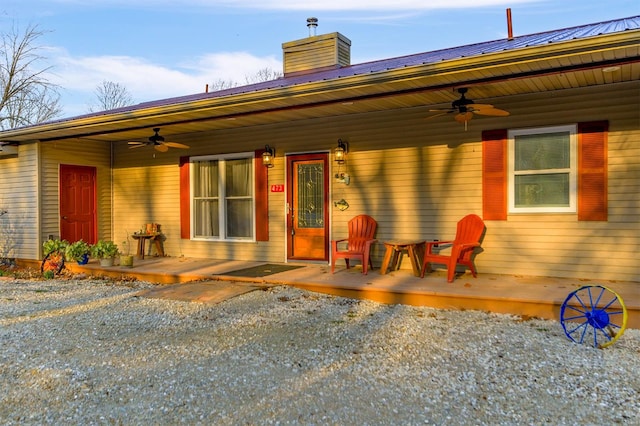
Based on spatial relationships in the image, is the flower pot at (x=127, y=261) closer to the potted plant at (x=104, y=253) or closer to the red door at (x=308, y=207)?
the potted plant at (x=104, y=253)

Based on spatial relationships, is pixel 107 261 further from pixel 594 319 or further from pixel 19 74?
pixel 19 74

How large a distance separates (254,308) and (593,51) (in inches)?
146

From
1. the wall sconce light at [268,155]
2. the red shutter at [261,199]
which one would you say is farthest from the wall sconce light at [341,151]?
the red shutter at [261,199]

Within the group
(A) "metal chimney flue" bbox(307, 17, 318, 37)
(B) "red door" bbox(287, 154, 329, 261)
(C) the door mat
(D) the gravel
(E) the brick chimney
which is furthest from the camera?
(A) "metal chimney flue" bbox(307, 17, 318, 37)

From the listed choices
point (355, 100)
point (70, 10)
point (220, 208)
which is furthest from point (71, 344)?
point (70, 10)

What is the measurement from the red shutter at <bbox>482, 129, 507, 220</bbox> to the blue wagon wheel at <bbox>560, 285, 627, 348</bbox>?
164 centimetres

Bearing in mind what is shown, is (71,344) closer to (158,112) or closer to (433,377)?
(433,377)

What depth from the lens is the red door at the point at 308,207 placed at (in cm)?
704

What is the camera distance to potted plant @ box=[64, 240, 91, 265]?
7230mm

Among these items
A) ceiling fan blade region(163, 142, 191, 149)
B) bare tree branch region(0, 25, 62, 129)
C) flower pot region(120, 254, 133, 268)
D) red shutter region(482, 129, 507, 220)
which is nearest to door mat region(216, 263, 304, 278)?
flower pot region(120, 254, 133, 268)

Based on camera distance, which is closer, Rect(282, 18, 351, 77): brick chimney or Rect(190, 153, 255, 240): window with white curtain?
Rect(190, 153, 255, 240): window with white curtain

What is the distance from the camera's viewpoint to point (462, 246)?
536 cm

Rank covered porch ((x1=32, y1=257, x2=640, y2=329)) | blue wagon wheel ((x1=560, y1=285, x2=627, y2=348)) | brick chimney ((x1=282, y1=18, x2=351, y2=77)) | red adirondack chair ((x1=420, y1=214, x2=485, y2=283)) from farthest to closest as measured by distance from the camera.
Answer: brick chimney ((x1=282, y1=18, x2=351, y2=77))
red adirondack chair ((x1=420, y1=214, x2=485, y2=283))
covered porch ((x1=32, y1=257, x2=640, y2=329))
blue wagon wheel ((x1=560, y1=285, x2=627, y2=348))

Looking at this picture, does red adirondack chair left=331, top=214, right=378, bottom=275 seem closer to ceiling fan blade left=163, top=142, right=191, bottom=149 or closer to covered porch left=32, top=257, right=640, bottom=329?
covered porch left=32, top=257, right=640, bottom=329
